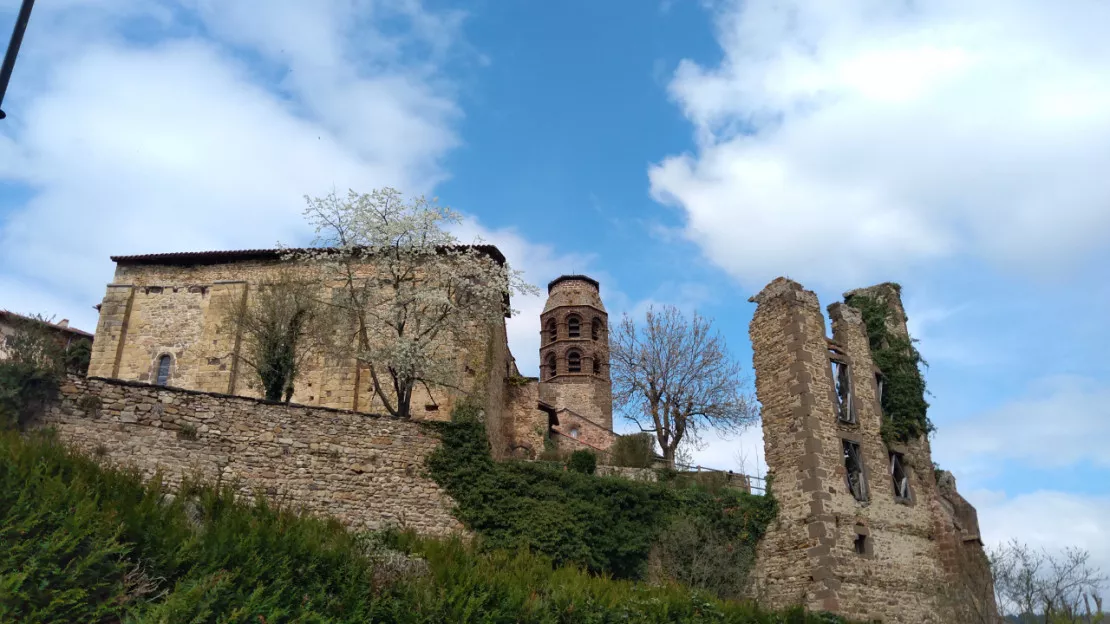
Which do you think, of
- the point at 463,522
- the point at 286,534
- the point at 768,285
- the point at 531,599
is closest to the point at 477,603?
the point at 531,599

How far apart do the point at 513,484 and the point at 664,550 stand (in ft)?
A: 13.7

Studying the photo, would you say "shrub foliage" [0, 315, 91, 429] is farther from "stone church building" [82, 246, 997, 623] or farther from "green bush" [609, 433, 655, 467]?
"green bush" [609, 433, 655, 467]

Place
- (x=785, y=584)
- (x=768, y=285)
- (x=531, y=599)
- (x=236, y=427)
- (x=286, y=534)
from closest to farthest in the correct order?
(x=286, y=534), (x=531, y=599), (x=236, y=427), (x=785, y=584), (x=768, y=285)

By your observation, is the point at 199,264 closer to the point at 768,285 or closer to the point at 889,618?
the point at 768,285

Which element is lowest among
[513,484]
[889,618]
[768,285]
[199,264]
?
[889,618]

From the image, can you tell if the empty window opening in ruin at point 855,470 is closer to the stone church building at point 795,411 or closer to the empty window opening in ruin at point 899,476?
the stone church building at point 795,411

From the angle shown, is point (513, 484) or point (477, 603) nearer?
point (477, 603)

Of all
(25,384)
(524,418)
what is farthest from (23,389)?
(524,418)

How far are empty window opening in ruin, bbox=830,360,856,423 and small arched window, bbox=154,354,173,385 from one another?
22.3 meters

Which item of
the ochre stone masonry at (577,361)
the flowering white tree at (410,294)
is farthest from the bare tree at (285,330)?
the ochre stone masonry at (577,361)

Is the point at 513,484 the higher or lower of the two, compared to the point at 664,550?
higher

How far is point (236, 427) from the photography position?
16.5 metres

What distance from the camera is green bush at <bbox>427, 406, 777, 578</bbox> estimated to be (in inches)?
696

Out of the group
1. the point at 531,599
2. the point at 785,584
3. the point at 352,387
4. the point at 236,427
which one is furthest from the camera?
the point at 352,387
